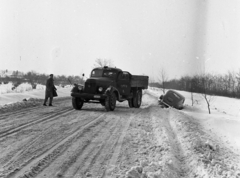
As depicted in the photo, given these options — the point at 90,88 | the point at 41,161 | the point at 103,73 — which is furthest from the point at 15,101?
the point at 41,161

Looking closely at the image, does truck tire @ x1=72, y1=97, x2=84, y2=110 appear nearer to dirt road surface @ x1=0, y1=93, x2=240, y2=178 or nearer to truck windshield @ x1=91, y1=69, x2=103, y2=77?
truck windshield @ x1=91, y1=69, x2=103, y2=77

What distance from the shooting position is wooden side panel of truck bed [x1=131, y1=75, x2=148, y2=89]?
13357 millimetres

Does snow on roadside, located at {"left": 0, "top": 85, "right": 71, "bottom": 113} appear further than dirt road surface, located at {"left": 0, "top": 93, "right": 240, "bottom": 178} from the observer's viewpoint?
Yes

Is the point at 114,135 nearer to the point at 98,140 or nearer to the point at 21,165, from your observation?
the point at 98,140

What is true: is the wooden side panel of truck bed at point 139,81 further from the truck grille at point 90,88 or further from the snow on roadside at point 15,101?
the snow on roadside at point 15,101

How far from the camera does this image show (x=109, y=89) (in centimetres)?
1066

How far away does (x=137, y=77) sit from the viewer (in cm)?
1386

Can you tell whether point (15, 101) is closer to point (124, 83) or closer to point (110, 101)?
point (110, 101)

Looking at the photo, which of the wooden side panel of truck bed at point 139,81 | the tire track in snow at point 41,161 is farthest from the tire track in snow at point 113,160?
the wooden side panel of truck bed at point 139,81

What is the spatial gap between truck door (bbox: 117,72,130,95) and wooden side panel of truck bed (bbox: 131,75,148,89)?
406mm

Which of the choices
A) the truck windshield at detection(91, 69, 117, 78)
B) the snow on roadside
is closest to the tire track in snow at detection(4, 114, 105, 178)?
the snow on roadside

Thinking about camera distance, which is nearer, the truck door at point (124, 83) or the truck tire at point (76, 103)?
the truck tire at point (76, 103)

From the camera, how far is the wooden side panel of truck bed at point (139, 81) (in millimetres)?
13357

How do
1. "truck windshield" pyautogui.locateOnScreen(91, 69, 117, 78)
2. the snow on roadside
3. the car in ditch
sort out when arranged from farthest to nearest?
the car in ditch
"truck windshield" pyautogui.locateOnScreen(91, 69, 117, 78)
the snow on roadside
